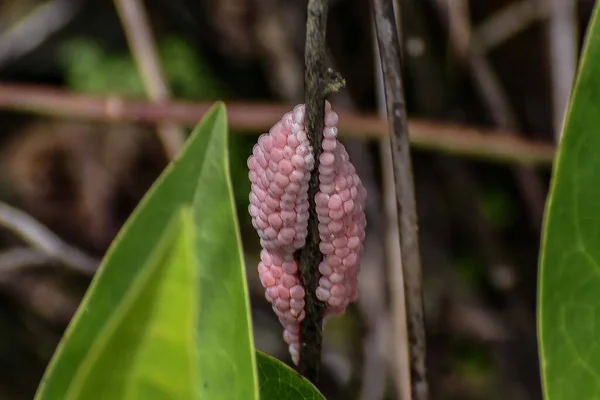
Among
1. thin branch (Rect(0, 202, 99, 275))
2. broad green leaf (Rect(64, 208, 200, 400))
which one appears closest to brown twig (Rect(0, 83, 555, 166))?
thin branch (Rect(0, 202, 99, 275))

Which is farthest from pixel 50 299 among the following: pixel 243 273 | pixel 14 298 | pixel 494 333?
pixel 243 273

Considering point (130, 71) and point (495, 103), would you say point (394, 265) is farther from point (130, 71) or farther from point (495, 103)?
point (130, 71)

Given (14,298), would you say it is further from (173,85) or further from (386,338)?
(386,338)

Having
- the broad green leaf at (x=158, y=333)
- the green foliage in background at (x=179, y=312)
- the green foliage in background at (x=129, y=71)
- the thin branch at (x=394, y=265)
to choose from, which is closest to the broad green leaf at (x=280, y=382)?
Result: the green foliage in background at (x=179, y=312)

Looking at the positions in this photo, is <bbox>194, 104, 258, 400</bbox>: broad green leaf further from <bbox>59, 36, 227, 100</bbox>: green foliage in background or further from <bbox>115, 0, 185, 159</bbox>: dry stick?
<bbox>59, 36, 227, 100</bbox>: green foliage in background

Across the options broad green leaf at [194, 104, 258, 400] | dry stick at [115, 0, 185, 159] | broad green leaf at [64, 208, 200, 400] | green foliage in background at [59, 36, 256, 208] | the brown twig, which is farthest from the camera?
green foliage in background at [59, 36, 256, 208]

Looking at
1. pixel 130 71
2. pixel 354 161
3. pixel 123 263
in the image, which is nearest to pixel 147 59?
pixel 130 71

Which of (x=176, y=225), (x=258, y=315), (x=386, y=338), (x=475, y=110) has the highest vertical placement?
(x=475, y=110)

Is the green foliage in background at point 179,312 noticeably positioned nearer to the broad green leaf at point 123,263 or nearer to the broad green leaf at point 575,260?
the broad green leaf at point 123,263
